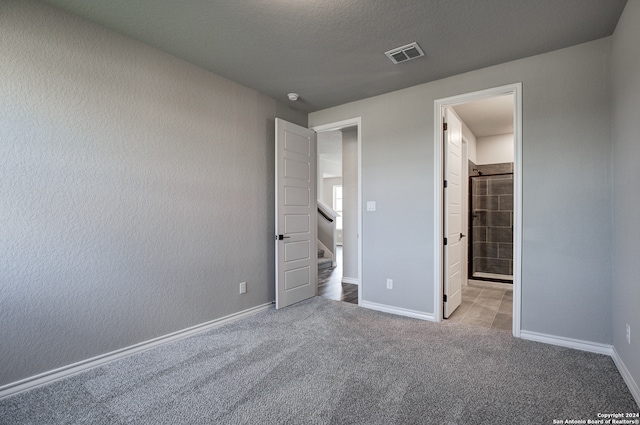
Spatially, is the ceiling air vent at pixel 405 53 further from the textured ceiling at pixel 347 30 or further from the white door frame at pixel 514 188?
the white door frame at pixel 514 188

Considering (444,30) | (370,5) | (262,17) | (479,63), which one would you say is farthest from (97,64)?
(479,63)

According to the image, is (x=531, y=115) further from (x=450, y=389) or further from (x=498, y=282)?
(x=498, y=282)

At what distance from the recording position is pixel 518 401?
1.80 m

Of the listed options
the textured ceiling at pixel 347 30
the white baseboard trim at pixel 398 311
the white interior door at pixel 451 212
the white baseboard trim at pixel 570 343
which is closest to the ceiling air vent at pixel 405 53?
the textured ceiling at pixel 347 30

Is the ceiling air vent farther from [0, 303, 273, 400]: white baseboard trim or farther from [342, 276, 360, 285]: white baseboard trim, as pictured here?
[342, 276, 360, 285]: white baseboard trim

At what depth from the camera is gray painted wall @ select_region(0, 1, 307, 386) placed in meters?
1.92

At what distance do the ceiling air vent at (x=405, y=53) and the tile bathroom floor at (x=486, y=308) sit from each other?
2.71m

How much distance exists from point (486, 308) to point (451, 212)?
4.37ft

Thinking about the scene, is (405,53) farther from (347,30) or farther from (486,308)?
(486,308)

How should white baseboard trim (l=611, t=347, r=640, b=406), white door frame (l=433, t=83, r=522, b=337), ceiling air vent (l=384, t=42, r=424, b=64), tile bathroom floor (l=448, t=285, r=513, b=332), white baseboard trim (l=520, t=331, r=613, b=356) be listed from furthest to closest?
1. tile bathroom floor (l=448, t=285, r=513, b=332)
2. white door frame (l=433, t=83, r=522, b=337)
3. ceiling air vent (l=384, t=42, r=424, b=64)
4. white baseboard trim (l=520, t=331, r=613, b=356)
5. white baseboard trim (l=611, t=347, r=640, b=406)

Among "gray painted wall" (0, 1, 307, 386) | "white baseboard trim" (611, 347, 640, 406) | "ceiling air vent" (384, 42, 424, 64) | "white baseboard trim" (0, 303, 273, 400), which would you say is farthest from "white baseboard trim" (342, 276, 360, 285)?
"ceiling air vent" (384, 42, 424, 64)

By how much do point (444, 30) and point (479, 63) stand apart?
30.1 inches

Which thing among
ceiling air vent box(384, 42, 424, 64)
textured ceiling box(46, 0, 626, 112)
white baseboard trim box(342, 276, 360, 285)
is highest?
textured ceiling box(46, 0, 626, 112)

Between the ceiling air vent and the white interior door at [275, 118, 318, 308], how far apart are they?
1.45 m
